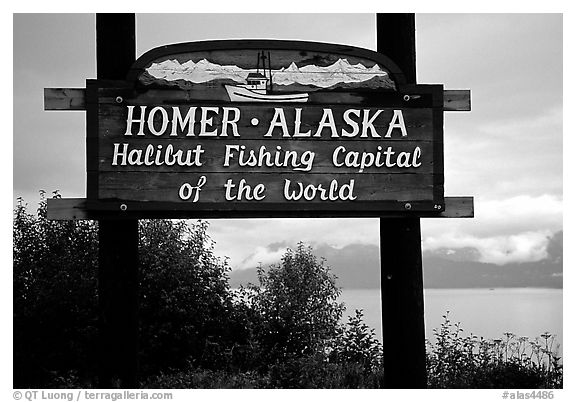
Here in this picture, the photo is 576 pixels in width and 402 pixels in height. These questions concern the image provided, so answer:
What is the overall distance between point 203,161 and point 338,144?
1.28m

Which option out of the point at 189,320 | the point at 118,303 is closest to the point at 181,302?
the point at 189,320

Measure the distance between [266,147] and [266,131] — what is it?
15 centimetres

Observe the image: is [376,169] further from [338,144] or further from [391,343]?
[391,343]

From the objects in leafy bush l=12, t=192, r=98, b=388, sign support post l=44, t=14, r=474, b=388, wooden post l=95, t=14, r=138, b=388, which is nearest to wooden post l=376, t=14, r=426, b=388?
sign support post l=44, t=14, r=474, b=388

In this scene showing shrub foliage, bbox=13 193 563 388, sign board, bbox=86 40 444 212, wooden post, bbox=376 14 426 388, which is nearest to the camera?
sign board, bbox=86 40 444 212

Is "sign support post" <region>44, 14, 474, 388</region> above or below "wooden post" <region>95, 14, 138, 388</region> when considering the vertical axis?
above

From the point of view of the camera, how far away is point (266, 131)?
749 centimetres

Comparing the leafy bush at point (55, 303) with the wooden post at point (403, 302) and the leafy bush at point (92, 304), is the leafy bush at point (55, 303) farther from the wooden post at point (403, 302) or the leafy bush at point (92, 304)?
the wooden post at point (403, 302)

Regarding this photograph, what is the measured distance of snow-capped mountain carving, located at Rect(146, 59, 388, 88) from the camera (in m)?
7.48

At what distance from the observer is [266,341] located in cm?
1140

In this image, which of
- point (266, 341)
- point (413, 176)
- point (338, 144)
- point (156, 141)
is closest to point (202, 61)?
point (156, 141)

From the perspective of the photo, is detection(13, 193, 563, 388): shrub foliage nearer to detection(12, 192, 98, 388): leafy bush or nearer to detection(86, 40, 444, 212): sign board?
detection(12, 192, 98, 388): leafy bush

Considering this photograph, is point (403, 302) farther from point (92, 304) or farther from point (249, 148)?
point (92, 304)

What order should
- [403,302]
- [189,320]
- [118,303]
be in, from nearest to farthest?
[118,303], [403,302], [189,320]
